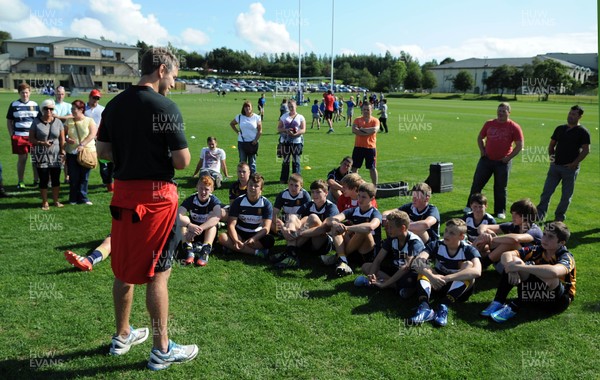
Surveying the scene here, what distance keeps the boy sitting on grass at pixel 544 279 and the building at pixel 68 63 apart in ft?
291

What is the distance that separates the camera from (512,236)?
6.05 meters

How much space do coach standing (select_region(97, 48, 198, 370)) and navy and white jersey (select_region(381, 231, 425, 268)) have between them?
3013 mm

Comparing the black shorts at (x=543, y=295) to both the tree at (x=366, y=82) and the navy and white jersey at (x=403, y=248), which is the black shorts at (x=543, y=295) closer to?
the navy and white jersey at (x=403, y=248)

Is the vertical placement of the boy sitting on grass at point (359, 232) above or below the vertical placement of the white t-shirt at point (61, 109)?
below

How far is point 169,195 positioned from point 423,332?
9.52ft

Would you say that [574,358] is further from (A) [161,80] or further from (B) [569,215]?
(B) [569,215]

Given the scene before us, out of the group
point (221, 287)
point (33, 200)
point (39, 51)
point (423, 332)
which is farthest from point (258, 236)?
point (39, 51)

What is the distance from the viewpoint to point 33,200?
9.75 m

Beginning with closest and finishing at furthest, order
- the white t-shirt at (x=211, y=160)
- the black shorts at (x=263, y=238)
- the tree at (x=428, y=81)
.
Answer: the black shorts at (x=263, y=238), the white t-shirt at (x=211, y=160), the tree at (x=428, y=81)

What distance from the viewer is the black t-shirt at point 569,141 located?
8.48m

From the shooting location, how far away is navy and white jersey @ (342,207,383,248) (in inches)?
263

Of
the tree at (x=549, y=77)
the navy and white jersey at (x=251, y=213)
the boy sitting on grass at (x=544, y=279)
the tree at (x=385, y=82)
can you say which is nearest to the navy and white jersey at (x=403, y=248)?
the boy sitting on grass at (x=544, y=279)

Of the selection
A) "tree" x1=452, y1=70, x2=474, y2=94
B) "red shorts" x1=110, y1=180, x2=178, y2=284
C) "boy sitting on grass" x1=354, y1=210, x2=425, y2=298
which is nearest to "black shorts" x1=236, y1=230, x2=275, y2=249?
"boy sitting on grass" x1=354, y1=210, x2=425, y2=298

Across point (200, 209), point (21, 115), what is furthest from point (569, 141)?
point (21, 115)
